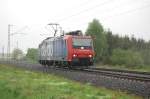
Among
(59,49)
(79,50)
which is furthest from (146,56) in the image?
(79,50)

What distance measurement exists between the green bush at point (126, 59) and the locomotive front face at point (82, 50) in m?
11.3

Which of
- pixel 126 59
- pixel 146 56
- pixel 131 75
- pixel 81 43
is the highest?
pixel 81 43

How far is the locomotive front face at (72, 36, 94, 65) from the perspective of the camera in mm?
32375

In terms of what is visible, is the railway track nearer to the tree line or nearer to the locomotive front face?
the locomotive front face

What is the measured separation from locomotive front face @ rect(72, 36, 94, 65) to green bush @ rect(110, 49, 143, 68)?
37.1 ft

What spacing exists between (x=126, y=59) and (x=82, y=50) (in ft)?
50.2

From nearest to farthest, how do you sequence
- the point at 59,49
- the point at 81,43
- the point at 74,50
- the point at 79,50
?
the point at 74,50, the point at 79,50, the point at 81,43, the point at 59,49

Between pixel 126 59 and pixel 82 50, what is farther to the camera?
pixel 126 59

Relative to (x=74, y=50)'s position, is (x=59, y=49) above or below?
above

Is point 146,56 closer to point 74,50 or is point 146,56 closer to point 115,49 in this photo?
point 115,49

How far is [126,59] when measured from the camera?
4722 centimetres

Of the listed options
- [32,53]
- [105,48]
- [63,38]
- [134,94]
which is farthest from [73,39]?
[32,53]

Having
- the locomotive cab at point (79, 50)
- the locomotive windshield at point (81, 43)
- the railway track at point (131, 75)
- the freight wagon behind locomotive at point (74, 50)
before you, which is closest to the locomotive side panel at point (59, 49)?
the freight wagon behind locomotive at point (74, 50)

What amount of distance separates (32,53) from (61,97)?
9912 centimetres
